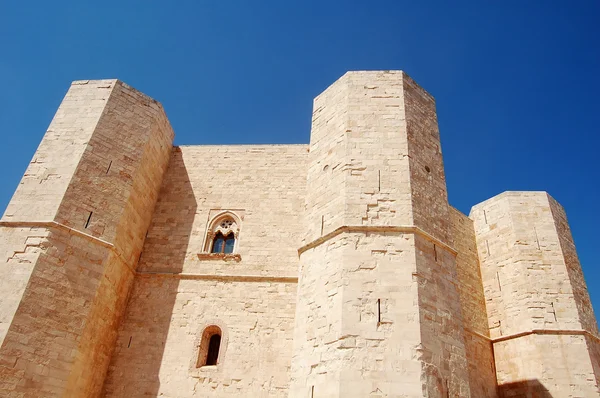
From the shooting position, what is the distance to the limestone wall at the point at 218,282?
7.87m

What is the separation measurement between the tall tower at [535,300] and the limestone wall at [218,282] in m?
5.27

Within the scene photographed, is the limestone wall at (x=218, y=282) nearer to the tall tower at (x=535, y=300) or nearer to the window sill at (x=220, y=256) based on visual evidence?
the window sill at (x=220, y=256)

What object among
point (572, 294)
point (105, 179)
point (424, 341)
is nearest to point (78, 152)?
point (105, 179)

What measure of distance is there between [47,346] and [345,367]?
4.49 meters

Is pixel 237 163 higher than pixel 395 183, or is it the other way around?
pixel 237 163

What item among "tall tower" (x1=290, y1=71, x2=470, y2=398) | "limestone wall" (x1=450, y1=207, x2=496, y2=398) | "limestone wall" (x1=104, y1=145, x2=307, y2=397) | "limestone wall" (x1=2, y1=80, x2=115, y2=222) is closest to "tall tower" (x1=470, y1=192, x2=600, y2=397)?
"limestone wall" (x1=450, y1=207, x2=496, y2=398)

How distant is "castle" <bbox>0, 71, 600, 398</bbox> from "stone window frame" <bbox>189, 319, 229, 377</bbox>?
2cm

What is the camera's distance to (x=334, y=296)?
6641 millimetres

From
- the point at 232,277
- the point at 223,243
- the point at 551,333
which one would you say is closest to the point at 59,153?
the point at 223,243

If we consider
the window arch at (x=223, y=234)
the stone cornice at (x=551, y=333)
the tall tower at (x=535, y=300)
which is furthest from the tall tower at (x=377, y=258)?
the tall tower at (x=535, y=300)

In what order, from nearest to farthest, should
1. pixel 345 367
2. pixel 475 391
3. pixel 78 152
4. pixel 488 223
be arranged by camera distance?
pixel 345 367, pixel 78 152, pixel 475 391, pixel 488 223

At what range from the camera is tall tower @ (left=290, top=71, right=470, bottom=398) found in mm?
6000

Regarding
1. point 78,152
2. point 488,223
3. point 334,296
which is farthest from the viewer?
point 488,223

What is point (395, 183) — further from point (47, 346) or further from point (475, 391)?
point (47, 346)
